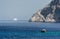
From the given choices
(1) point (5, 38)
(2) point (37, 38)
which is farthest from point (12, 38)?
(2) point (37, 38)

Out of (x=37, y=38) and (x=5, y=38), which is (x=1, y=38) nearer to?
(x=5, y=38)

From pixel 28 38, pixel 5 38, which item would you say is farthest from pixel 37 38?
pixel 5 38

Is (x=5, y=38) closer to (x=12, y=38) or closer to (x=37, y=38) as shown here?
(x=12, y=38)

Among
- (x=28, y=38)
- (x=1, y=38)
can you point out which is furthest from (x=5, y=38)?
(x=28, y=38)

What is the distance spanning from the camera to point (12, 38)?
65062 millimetres

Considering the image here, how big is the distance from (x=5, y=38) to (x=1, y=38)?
0.90 meters

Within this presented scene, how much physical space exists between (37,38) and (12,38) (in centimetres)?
613

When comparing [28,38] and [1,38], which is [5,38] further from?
[28,38]

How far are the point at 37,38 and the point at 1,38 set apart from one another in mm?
8279

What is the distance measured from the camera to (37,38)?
67562 mm

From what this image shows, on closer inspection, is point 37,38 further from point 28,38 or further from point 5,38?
point 5,38

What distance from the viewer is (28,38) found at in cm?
6588

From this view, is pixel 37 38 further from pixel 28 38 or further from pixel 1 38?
pixel 1 38

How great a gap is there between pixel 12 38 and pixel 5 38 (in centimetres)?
191
